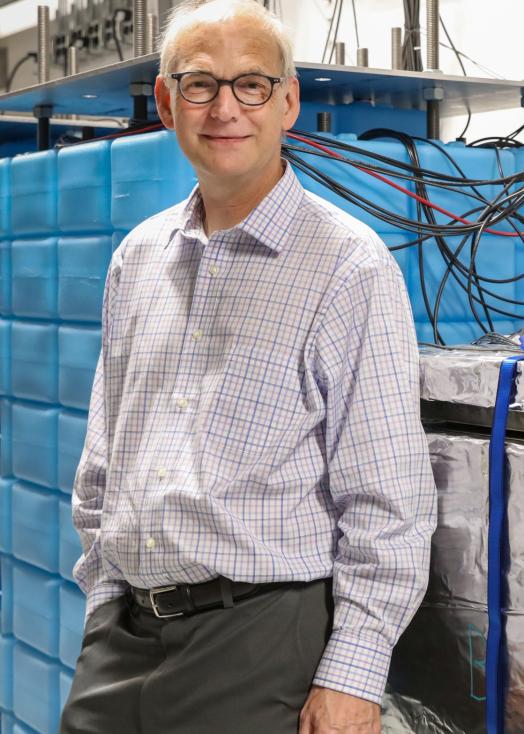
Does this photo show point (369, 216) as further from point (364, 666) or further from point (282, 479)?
point (364, 666)

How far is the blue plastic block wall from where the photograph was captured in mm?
2104

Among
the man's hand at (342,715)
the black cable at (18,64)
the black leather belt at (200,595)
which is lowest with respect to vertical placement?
the man's hand at (342,715)

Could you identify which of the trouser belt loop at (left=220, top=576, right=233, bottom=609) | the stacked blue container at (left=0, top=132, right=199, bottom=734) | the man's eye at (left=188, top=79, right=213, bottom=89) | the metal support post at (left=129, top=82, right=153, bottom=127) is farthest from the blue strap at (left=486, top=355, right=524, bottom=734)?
the metal support post at (left=129, top=82, right=153, bottom=127)

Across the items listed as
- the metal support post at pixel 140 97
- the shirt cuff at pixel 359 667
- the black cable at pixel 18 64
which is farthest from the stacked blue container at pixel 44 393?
the black cable at pixel 18 64

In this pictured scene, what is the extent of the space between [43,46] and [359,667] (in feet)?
6.92

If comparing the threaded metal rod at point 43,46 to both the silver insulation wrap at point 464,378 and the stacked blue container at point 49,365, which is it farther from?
the silver insulation wrap at point 464,378

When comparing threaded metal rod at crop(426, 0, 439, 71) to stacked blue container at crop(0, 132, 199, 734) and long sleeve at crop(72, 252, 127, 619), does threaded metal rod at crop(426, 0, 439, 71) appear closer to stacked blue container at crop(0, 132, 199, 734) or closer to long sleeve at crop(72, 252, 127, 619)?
stacked blue container at crop(0, 132, 199, 734)

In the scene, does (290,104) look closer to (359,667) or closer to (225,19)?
(225,19)

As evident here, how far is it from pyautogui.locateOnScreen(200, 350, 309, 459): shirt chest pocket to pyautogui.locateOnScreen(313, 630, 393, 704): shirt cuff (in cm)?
26

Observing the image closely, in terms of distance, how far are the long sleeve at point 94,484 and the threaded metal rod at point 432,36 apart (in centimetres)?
104

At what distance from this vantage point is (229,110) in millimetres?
1429

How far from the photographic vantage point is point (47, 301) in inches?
97.7

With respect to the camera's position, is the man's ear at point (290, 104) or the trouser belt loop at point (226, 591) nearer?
the trouser belt loop at point (226, 591)

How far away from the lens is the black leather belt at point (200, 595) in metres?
1.39
